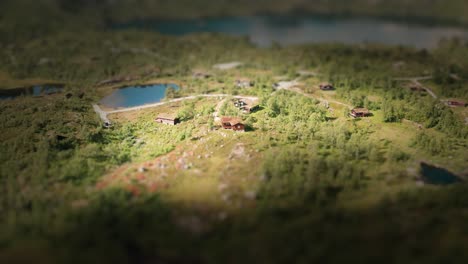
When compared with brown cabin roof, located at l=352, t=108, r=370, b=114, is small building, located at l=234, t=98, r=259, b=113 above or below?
above

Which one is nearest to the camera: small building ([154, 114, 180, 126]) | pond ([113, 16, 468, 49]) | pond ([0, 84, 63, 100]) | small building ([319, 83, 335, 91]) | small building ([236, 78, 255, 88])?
small building ([154, 114, 180, 126])

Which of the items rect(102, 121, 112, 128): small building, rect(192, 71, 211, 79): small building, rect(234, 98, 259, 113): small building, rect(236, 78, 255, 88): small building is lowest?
rect(102, 121, 112, 128): small building

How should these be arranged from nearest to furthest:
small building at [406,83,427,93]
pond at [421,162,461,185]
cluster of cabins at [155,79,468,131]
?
pond at [421,162,461,185] → cluster of cabins at [155,79,468,131] → small building at [406,83,427,93]

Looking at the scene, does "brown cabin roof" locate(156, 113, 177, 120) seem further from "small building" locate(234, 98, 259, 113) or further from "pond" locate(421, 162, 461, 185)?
"pond" locate(421, 162, 461, 185)

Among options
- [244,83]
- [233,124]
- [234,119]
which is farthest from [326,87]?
[233,124]

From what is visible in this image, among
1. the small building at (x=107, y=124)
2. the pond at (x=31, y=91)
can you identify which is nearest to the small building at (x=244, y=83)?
the small building at (x=107, y=124)

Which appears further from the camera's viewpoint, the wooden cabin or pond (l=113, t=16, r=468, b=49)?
pond (l=113, t=16, r=468, b=49)

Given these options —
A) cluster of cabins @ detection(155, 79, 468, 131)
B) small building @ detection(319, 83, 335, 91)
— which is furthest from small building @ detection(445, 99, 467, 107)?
small building @ detection(319, 83, 335, 91)
